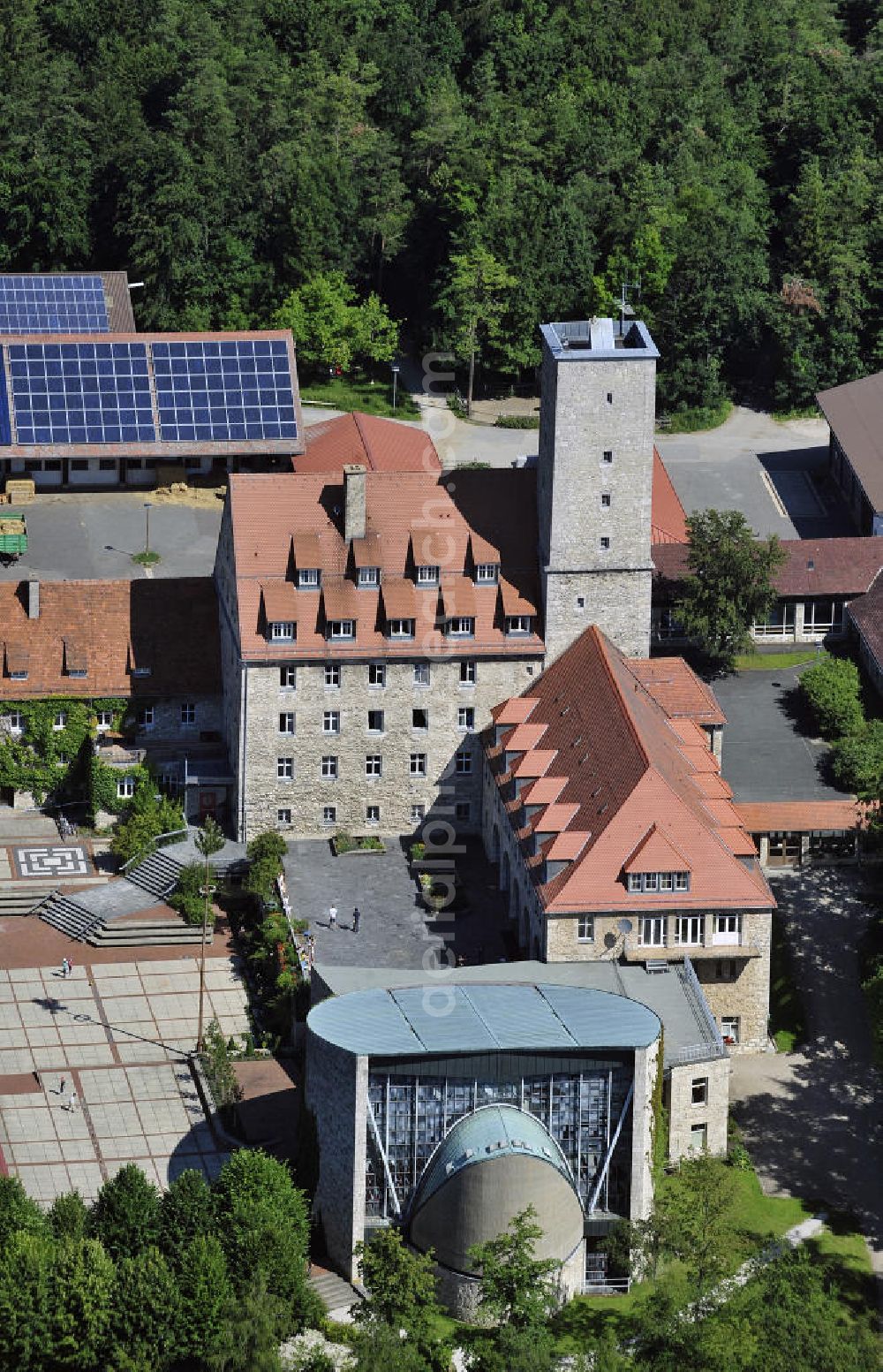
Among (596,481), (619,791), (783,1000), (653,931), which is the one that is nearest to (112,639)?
(596,481)

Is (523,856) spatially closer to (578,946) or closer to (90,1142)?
(578,946)

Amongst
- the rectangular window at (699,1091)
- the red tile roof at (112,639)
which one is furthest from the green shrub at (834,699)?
the rectangular window at (699,1091)

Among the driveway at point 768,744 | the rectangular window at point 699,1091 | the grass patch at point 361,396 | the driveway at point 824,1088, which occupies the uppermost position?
the grass patch at point 361,396

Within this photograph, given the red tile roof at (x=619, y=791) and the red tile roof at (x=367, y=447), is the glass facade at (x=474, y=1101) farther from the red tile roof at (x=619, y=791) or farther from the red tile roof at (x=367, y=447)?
the red tile roof at (x=367, y=447)

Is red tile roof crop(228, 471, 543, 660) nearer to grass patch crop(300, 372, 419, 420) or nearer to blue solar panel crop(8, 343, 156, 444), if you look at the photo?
blue solar panel crop(8, 343, 156, 444)

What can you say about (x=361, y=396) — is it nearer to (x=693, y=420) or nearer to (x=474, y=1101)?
(x=693, y=420)

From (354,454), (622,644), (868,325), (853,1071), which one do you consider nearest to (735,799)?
(622,644)
